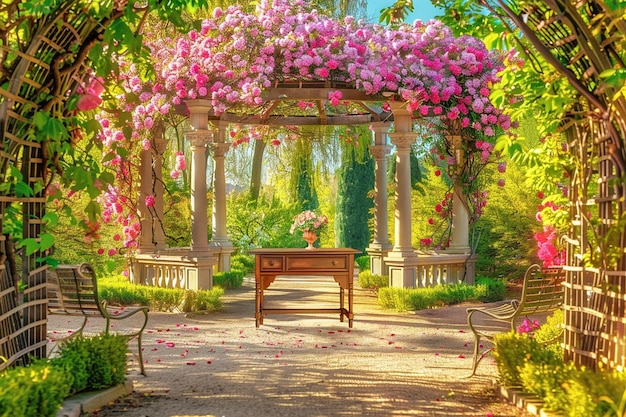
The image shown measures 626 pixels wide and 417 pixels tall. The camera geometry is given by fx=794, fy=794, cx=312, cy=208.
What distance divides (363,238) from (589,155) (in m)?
18.0

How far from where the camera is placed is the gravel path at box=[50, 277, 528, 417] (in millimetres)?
5500

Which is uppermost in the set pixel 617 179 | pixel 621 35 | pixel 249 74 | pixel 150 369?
pixel 249 74

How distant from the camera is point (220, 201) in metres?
15.2

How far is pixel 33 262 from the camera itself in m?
5.17

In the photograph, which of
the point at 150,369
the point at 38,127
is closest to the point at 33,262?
the point at 38,127

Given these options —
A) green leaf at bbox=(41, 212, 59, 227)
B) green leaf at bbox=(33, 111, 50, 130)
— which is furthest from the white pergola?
green leaf at bbox=(33, 111, 50, 130)

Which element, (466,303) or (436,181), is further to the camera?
(436,181)

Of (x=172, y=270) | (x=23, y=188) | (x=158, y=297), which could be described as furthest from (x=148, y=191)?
(x=23, y=188)

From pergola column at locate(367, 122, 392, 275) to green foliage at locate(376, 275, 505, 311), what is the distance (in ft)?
8.56

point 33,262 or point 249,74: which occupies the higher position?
point 249,74

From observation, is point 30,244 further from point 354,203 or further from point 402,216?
point 354,203

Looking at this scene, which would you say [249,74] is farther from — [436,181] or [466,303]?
[436,181]

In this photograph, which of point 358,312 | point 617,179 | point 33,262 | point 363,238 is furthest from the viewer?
point 363,238

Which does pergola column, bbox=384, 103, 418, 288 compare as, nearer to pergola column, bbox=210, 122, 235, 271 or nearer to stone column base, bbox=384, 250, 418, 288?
stone column base, bbox=384, 250, 418, 288
